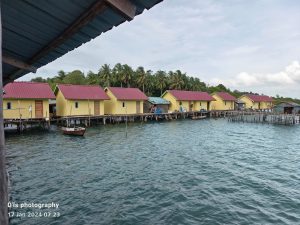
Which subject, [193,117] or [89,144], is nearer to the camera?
[89,144]

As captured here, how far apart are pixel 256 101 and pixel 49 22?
85120 millimetres

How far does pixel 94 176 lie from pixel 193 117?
150 feet

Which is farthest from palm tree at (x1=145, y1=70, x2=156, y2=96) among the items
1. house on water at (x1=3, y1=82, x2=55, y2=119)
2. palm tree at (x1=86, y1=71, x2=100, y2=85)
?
house on water at (x1=3, y1=82, x2=55, y2=119)

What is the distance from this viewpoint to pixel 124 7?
149 inches

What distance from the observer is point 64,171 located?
15.4 meters

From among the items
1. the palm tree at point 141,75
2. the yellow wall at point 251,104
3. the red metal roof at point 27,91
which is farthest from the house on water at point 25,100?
the yellow wall at point 251,104

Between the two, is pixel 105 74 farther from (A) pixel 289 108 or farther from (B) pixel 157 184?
(B) pixel 157 184

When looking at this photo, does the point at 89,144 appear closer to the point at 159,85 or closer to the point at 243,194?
the point at 243,194

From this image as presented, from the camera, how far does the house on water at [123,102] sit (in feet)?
153

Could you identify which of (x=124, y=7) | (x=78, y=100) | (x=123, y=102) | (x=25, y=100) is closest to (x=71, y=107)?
(x=78, y=100)

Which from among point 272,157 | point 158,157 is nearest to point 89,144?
point 158,157

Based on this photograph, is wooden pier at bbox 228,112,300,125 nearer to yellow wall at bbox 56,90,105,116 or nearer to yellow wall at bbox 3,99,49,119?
yellow wall at bbox 56,90,105,116
